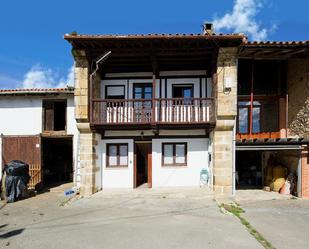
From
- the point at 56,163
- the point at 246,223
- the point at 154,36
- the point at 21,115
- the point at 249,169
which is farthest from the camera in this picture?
the point at 56,163

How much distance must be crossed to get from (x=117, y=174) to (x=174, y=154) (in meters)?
2.85

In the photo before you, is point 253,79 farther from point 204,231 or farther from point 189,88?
point 204,231

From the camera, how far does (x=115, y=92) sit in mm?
13609

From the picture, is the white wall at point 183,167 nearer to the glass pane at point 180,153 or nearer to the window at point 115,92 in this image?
the glass pane at point 180,153

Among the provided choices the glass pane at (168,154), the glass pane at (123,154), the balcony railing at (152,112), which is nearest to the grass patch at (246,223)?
the balcony railing at (152,112)

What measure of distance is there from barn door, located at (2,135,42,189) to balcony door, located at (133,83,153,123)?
531cm

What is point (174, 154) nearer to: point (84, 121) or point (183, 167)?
point (183, 167)

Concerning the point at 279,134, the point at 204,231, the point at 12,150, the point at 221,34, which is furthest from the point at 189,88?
the point at 12,150

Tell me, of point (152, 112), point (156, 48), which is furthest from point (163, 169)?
point (156, 48)

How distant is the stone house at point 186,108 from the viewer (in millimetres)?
11414

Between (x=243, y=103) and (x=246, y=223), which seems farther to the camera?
(x=243, y=103)

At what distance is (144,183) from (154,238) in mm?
7798

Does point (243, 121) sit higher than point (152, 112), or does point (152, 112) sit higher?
point (152, 112)

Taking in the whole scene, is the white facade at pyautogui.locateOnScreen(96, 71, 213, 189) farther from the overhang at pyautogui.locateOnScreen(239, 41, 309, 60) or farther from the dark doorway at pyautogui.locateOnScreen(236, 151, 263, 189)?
the dark doorway at pyautogui.locateOnScreen(236, 151, 263, 189)
